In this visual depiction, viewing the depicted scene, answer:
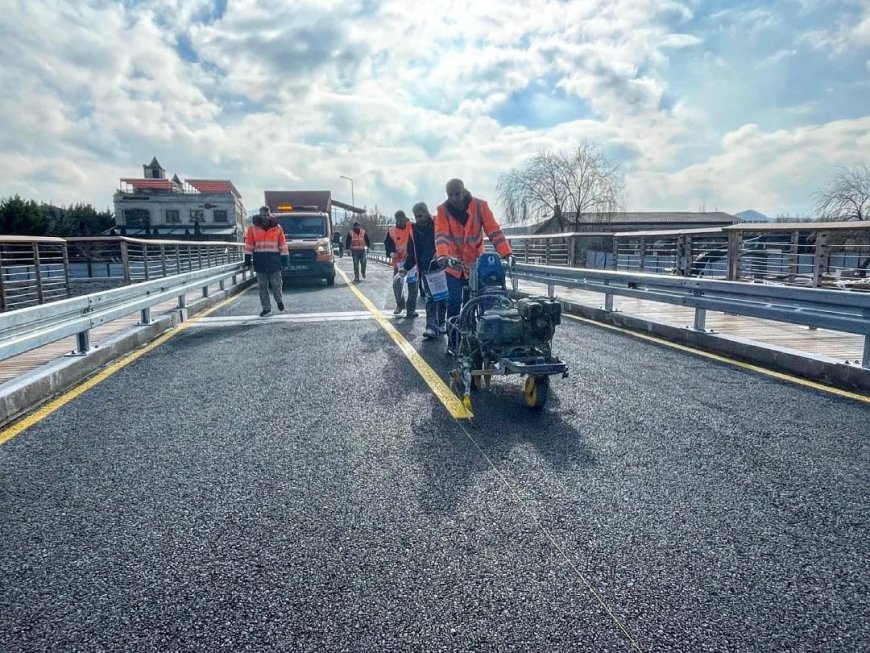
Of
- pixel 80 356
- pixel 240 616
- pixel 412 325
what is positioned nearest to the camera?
pixel 240 616

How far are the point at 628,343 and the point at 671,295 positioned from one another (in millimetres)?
1269

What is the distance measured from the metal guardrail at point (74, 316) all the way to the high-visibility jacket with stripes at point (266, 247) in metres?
1.45

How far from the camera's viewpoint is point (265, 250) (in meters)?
10.8

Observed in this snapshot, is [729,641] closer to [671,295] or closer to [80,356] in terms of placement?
[80,356]

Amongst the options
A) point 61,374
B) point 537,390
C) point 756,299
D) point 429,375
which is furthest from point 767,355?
point 61,374

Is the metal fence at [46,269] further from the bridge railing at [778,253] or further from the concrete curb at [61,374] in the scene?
the bridge railing at [778,253]

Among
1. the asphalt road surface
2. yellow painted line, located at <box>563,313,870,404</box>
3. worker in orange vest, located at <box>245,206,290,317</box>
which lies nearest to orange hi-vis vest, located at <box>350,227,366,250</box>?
worker in orange vest, located at <box>245,206,290,317</box>

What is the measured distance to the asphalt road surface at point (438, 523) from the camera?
206 cm

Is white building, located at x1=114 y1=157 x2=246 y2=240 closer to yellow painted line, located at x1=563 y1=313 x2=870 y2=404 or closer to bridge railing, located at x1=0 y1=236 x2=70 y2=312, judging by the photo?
bridge railing, located at x1=0 y1=236 x2=70 y2=312

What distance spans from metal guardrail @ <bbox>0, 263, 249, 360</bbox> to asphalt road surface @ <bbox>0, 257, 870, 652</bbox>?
0.72m

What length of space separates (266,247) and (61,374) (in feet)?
18.5

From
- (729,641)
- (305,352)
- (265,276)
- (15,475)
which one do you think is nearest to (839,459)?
(729,641)

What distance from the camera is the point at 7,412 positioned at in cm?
457

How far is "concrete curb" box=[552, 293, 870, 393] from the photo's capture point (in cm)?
534
